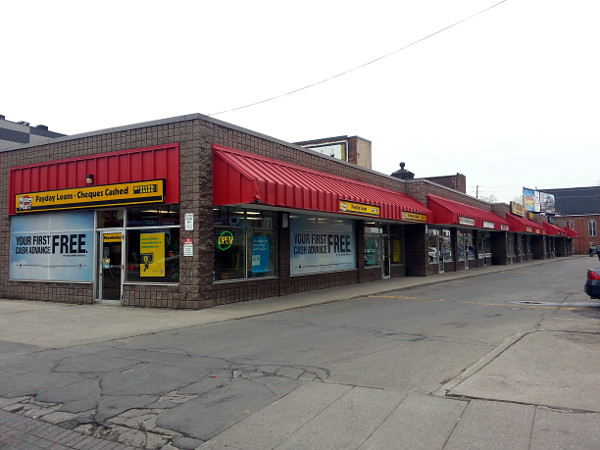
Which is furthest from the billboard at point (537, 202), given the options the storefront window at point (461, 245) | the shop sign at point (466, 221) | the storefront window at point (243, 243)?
the storefront window at point (243, 243)

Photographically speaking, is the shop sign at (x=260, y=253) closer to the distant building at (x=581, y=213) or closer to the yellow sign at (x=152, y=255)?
the yellow sign at (x=152, y=255)

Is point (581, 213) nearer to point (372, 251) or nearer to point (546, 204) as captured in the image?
point (546, 204)

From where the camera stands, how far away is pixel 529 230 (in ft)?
135

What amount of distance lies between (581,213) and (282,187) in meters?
87.9

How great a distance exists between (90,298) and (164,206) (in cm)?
371

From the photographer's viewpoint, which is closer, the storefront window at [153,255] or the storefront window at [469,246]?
the storefront window at [153,255]

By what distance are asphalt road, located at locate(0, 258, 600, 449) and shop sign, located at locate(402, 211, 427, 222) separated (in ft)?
36.7

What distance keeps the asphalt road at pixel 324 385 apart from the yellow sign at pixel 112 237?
16.8 feet

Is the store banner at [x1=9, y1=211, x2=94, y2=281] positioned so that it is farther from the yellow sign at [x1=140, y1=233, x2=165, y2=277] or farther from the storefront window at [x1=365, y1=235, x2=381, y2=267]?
the storefront window at [x1=365, y1=235, x2=381, y2=267]

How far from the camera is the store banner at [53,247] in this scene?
14.0 metres

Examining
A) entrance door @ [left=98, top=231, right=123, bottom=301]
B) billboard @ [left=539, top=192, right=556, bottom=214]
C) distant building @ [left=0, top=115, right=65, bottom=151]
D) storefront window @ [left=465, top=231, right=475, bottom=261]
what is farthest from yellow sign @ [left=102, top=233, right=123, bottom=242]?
billboard @ [left=539, top=192, right=556, bottom=214]

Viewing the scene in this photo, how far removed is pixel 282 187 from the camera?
1280cm

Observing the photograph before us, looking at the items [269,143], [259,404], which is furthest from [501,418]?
[269,143]

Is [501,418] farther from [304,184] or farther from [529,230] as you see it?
[529,230]
